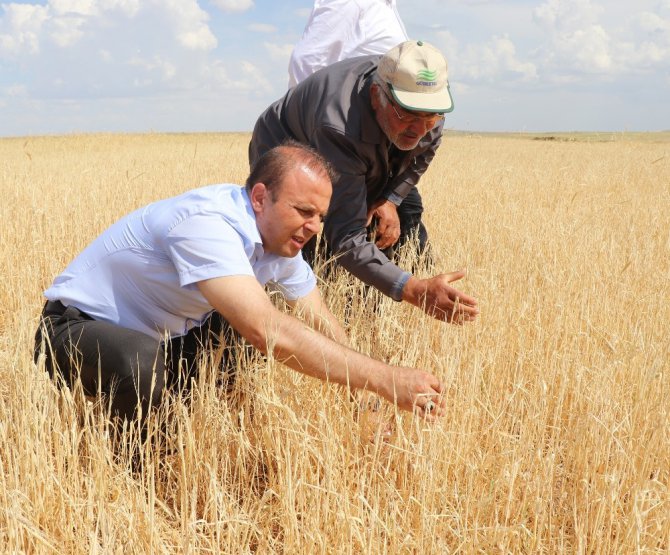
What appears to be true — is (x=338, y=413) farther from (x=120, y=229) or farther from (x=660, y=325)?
(x=660, y=325)

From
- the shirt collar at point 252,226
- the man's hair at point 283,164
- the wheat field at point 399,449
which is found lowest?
the wheat field at point 399,449

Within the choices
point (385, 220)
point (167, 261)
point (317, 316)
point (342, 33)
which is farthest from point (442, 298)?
point (342, 33)

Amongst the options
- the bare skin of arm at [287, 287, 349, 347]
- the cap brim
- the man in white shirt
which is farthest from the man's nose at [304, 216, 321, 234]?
the cap brim

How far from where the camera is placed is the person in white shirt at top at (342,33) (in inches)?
178

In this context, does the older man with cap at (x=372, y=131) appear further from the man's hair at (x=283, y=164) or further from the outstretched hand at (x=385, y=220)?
the man's hair at (x=283, y=164)

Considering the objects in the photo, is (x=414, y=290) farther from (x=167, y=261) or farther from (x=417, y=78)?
(x=167, y=261)

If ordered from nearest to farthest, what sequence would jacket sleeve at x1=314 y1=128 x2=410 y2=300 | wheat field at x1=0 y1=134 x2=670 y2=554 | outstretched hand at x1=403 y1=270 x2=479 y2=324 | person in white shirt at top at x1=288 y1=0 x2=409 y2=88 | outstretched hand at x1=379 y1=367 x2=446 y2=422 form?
wheat field at x1=0 y1=134 x2=670 y2=554 < outstretched hand at x1=379 y1=367 x2=446 y2=422 < outstretched hand at x1=403 y1=270 x2=479 y2=324 < jacket sleeve at x1=314 y1=128 x2=410 y2=300 < person in white shirt at top at x1=288 y1=0 x2=409 y2=88

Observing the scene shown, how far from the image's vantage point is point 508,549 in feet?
6.33

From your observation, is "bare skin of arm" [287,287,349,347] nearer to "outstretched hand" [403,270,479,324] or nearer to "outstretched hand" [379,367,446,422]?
"outstretched hand" [403,270,479,324]

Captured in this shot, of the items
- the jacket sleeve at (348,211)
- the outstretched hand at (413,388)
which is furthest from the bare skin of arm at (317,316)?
the outstretched hand at (413,388)

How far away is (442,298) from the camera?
9.29 feet

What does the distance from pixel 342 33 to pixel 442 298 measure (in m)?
2.43

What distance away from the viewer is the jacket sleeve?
316 centimetres

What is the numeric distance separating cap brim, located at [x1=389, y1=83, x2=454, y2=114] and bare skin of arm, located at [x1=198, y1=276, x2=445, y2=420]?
127 cm
